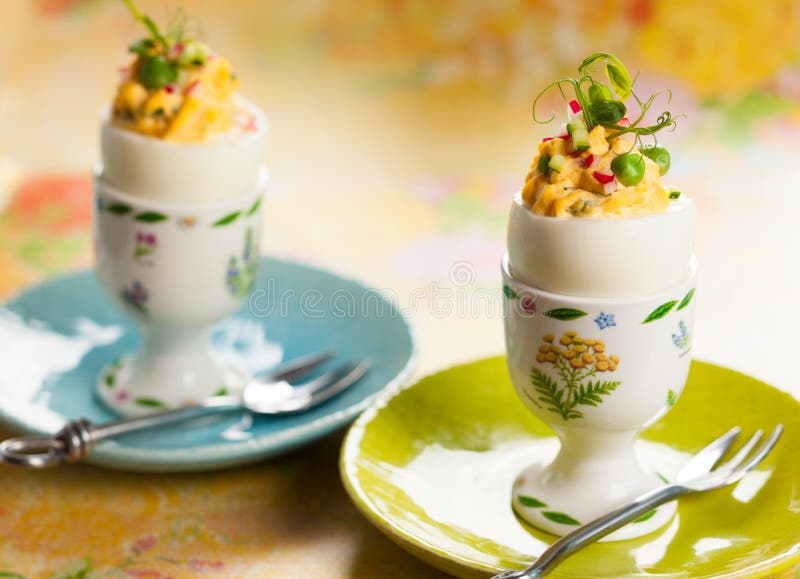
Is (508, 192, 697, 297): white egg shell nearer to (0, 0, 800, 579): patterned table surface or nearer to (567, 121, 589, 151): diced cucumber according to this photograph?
(567, 121, 589, 151): diced cucumber

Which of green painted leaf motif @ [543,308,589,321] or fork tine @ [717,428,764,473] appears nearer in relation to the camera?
green painted leaf motif @ [543,308,589,321]

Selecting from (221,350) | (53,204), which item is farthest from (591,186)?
(53,204)

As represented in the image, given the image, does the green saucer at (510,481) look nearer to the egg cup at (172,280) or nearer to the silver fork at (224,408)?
the silver fork at (224,408)

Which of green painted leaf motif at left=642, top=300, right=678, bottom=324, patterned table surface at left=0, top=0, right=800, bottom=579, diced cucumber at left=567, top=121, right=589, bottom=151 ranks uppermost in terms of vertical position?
diced cucumber at left=567, top=121, right=589, bottom=151

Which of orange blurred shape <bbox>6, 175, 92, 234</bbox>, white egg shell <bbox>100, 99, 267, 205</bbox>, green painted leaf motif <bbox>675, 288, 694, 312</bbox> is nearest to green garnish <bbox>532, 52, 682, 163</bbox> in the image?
green painted leaf motif <bbox>675, 288, 694, 312</bbox>

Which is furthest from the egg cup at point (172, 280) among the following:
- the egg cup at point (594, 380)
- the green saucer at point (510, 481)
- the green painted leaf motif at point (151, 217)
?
the egg cup at point (594, 380)
